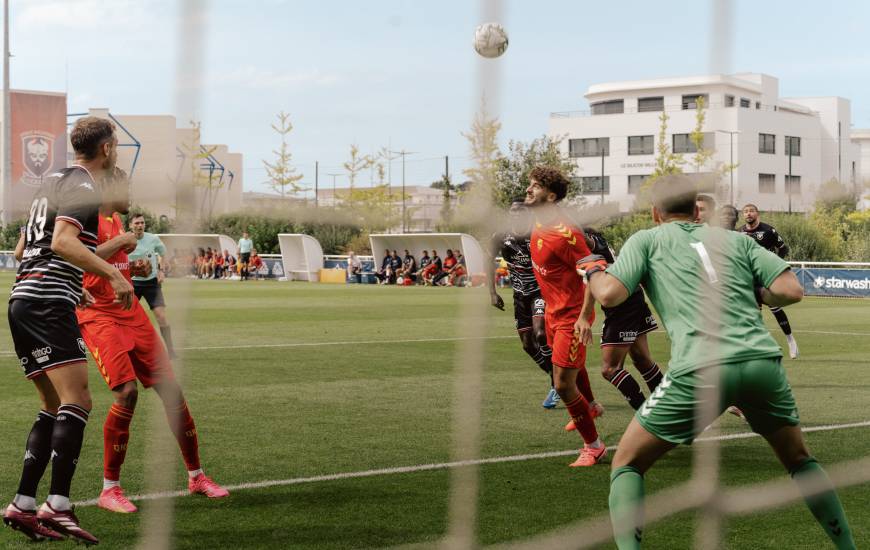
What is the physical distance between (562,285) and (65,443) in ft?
11.1

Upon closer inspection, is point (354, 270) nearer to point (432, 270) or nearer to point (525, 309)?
point (432, 270)

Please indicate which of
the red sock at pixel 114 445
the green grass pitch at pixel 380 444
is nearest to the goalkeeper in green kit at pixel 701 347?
the green grass pitch at pixel 380 444

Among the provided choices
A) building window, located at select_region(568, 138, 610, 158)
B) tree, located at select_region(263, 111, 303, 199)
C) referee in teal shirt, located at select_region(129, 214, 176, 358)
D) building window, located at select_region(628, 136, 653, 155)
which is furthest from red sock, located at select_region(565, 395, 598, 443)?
referee in teal shirt, located at select_region(129, 214, 176, 358)

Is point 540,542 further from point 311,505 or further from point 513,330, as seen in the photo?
point 513,330

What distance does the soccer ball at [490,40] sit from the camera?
3.28 metres

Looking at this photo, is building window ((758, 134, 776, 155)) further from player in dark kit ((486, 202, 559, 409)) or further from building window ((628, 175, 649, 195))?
player in dark kit ((486, 202, 559, 409))

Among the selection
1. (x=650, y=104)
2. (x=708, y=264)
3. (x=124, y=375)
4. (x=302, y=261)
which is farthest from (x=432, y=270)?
(x=708, y=264)

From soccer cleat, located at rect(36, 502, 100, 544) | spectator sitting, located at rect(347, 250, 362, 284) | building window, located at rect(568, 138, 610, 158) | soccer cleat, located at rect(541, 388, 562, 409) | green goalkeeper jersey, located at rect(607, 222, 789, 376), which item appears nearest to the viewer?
green goalkeeper jersey, located at rect(607, 222, 789, 376)

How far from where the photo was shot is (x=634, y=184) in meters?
4.47

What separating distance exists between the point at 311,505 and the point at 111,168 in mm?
1958

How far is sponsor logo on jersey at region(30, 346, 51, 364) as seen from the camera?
5.07 meters

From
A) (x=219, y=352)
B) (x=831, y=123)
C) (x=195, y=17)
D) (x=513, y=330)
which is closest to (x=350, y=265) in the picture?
(x=513, y=330)

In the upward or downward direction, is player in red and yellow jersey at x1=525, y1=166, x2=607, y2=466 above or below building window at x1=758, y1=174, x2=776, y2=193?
below

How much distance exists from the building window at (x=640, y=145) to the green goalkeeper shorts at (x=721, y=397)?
122 inches
